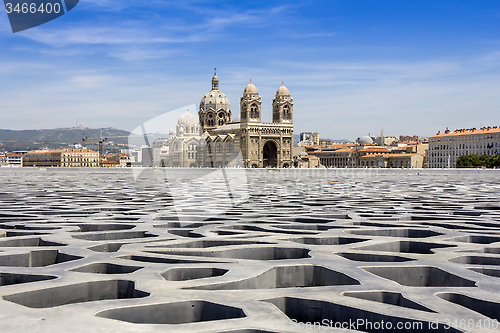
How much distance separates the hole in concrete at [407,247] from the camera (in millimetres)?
7676

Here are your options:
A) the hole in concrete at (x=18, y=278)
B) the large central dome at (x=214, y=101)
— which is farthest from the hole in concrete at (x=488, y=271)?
the large central dome at (x=214, y=101)

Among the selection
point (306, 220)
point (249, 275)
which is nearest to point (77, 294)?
point (249, 275)

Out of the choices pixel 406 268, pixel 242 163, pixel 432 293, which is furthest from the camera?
pixel 242 163

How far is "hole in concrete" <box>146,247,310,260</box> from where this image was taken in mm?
7109

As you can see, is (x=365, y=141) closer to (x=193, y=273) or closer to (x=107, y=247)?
(x=107, y=247)

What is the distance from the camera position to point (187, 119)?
129250mm

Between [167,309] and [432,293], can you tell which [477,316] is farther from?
[167,309]

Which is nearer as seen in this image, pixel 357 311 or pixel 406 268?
pixel 357 311

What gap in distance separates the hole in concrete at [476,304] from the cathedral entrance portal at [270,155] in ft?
365

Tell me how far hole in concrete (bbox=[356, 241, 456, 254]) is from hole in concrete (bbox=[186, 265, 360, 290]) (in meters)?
1.60

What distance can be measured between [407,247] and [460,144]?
381 ft

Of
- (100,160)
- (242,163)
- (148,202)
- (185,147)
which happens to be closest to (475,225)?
(148,202)

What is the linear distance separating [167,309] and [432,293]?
7.89 ft

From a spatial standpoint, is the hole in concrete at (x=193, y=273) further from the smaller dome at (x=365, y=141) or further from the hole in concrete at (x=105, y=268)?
the smaller dome at (x=365, y=141)
